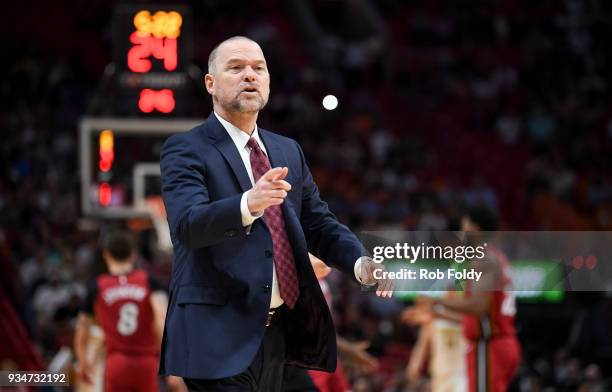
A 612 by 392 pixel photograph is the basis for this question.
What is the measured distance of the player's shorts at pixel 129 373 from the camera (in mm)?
9023

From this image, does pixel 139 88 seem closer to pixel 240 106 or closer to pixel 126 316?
pixel 126 316

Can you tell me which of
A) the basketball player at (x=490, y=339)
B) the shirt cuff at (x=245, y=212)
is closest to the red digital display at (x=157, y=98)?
the basketball player at (x=490, y=339)

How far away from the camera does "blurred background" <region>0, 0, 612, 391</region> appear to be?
41.6 ft

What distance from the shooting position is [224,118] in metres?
4.79

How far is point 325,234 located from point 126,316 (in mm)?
4363

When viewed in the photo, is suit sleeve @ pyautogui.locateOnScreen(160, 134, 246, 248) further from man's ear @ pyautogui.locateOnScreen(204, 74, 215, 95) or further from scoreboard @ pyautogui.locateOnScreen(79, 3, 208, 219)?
scoreboard @ pyautogui.locateOnScreen(79, 3, 208, 219)

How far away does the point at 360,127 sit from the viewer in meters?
22.0

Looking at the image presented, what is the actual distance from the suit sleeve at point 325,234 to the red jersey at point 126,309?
162 inches

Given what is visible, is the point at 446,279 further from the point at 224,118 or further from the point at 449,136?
the point at 449,136

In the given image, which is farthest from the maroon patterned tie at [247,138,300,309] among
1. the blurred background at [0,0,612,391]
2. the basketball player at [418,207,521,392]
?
the blurred background at [0,0,612,391]

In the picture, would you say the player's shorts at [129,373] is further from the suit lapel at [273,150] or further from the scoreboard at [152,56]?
the suit lapel at [273,150]

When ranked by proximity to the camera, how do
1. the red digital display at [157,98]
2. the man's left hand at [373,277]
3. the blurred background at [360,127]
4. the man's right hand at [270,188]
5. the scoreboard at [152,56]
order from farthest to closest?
1. the blurred background at [360,127]
2. the red digital display at [157,98]
3. the scoreboard at [152,56]
4. the man's left hand at [373,277]
5. the man's right hand at [270,188]

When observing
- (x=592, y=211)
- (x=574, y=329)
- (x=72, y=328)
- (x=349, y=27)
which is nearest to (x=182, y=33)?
(x=72, y=328)

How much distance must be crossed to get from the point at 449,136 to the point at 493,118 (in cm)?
108
